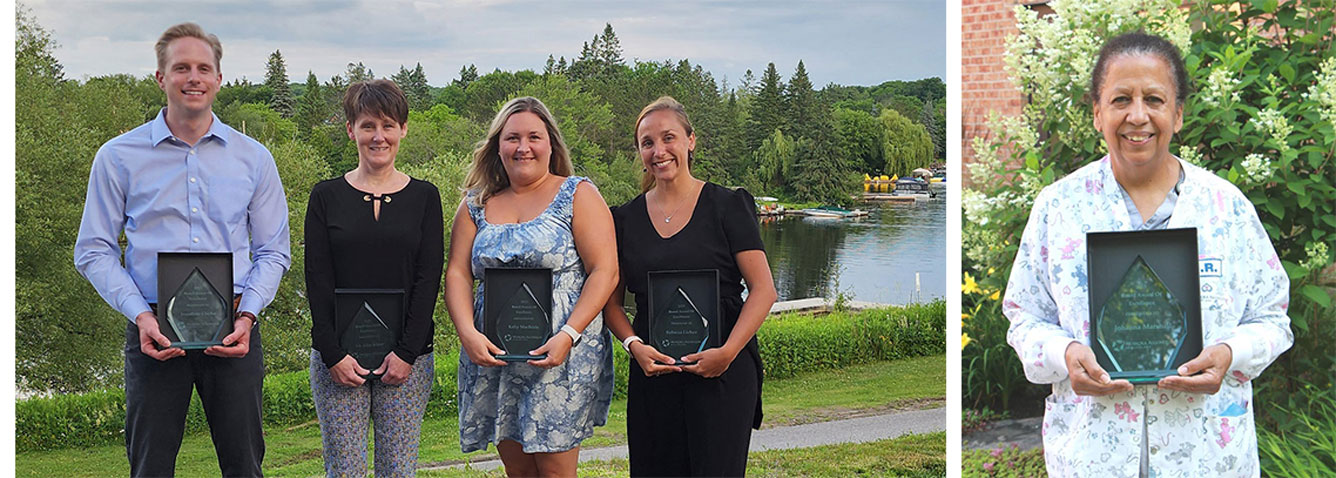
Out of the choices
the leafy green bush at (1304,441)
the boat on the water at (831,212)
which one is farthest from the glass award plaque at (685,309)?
the boat on the water at (831,212)

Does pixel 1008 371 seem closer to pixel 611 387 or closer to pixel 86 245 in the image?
pixel 611 387

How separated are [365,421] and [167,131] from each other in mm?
1058

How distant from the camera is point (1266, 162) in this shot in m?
3.65

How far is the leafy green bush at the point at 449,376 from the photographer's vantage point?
614 cm

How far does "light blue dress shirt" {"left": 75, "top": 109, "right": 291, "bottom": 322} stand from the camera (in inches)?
125

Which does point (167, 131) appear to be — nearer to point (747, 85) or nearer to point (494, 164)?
point (494, 164)

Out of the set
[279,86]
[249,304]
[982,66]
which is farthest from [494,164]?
[279,86]

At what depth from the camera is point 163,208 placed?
319cm

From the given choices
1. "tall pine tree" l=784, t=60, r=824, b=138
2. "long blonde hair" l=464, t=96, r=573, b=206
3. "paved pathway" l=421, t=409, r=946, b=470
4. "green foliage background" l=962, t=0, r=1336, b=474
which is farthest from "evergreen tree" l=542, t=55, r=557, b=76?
"long blonde hair" l=464, t=96, r=573, b=206

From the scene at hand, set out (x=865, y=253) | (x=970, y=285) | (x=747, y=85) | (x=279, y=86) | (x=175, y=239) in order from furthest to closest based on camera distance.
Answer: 1. (x=865, y=253)
2. (x=747, y=85)
3. (x=279, y=86)
4. (x=970, y=285)
5. (x=175, y=239)

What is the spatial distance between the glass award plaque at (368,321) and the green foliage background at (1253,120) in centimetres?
240

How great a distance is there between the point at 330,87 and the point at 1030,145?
3.88 metres

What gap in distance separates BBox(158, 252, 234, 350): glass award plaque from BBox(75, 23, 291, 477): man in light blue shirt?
3cm

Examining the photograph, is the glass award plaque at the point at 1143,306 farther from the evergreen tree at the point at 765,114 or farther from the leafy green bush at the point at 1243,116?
the evergreen tree at the point at 765,114
